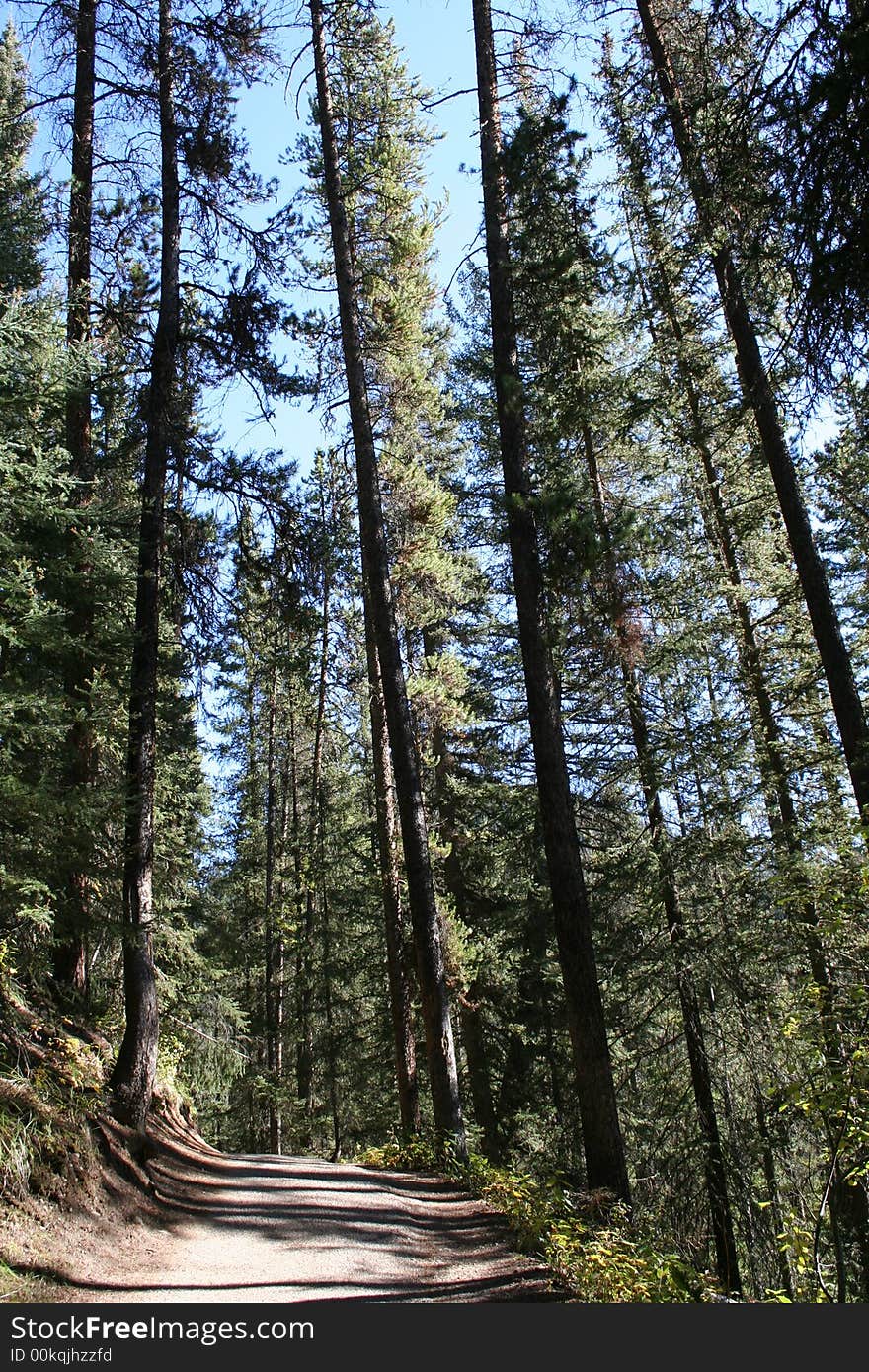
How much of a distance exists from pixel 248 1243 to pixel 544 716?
16.6 ft

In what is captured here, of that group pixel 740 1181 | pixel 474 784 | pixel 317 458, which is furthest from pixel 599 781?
pixel 317 458

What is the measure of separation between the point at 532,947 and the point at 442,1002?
6.41m

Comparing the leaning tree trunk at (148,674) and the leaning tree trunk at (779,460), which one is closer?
the leaning tree trunk at (148,674)

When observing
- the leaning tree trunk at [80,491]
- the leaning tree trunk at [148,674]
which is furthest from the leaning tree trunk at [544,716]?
the leaning tree trunk at [80,491]

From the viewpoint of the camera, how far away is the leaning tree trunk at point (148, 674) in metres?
7.74

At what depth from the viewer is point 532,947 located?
16078 mm

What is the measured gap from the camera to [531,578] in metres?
8.72

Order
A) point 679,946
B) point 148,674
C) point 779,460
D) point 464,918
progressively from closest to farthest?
point 148,674, point 779,460, point 679,946, point 464,918

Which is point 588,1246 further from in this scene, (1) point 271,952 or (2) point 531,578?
(1) point 271,952

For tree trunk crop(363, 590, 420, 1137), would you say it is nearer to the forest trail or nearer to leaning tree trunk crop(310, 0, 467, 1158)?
leaning tree trunk crop(310, 0, 467, 1158)

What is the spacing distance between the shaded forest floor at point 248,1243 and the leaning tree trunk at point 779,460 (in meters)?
5.19

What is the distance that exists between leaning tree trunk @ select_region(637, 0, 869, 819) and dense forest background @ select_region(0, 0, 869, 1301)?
61 millimetres

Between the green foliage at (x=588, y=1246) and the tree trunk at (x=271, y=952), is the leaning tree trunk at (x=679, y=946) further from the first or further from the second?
the tree trunk at (x=271, y=952)

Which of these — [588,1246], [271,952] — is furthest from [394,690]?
[271,952]
